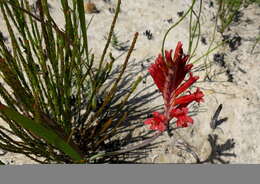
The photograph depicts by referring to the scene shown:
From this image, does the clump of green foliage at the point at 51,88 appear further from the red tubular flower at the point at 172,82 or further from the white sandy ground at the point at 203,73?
the white sandy ground at the point at 203,73

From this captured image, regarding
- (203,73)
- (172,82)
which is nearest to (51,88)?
(172,82)

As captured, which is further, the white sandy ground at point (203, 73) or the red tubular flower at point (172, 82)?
the white sandy ground at point (203, 73)

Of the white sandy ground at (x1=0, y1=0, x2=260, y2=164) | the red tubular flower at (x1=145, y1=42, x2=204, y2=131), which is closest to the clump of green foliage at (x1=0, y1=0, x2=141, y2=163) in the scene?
the red tubular flower at (x1=145, y1=42, x2=204, y2=131)

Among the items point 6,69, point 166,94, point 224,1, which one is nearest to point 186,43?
point 224,1

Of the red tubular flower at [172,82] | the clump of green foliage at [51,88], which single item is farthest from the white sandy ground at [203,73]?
the red tubular flower at [172,82]

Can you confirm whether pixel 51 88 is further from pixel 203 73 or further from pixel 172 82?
pixel 203 73

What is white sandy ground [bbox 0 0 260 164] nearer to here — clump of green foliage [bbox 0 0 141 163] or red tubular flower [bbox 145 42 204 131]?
clump of green foliage [bbox 0 0 141 163]
